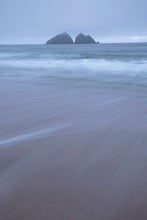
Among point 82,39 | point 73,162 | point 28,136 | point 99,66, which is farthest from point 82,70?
point 82,39

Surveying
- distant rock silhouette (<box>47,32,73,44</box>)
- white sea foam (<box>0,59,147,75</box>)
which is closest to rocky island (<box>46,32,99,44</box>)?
distant rock silhouette (<box>47,32,73,44</box>)

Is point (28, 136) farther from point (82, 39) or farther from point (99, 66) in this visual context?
point (82, 39)

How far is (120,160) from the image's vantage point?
1.96 meters

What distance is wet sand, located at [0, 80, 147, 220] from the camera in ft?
Answer: 4.58

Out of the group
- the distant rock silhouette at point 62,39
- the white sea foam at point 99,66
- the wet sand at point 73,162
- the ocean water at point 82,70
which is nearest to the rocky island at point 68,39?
the distant rock silhouette at point 62,39

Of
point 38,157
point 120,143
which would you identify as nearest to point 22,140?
point 38,157

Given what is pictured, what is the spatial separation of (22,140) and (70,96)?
241 centimetres

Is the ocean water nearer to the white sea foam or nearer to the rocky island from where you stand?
the white sea foam

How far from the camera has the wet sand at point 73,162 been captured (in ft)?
4.58

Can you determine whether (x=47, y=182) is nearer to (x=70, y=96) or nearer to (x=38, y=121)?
(x=38, y=121)

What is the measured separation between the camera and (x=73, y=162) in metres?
1.92

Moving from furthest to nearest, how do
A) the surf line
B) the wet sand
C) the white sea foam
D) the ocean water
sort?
the white sea foam, the ocean water, the surf line, the wet sand

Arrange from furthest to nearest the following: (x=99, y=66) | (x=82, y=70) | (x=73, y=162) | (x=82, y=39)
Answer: (x=82, y=39) < (x=99, y=66) < (x=82, y=70) < (x=73, y=162)

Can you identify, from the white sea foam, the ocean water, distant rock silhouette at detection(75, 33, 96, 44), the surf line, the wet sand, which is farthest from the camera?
distant rock silhouette at detection(75, 33, 96, 44)
